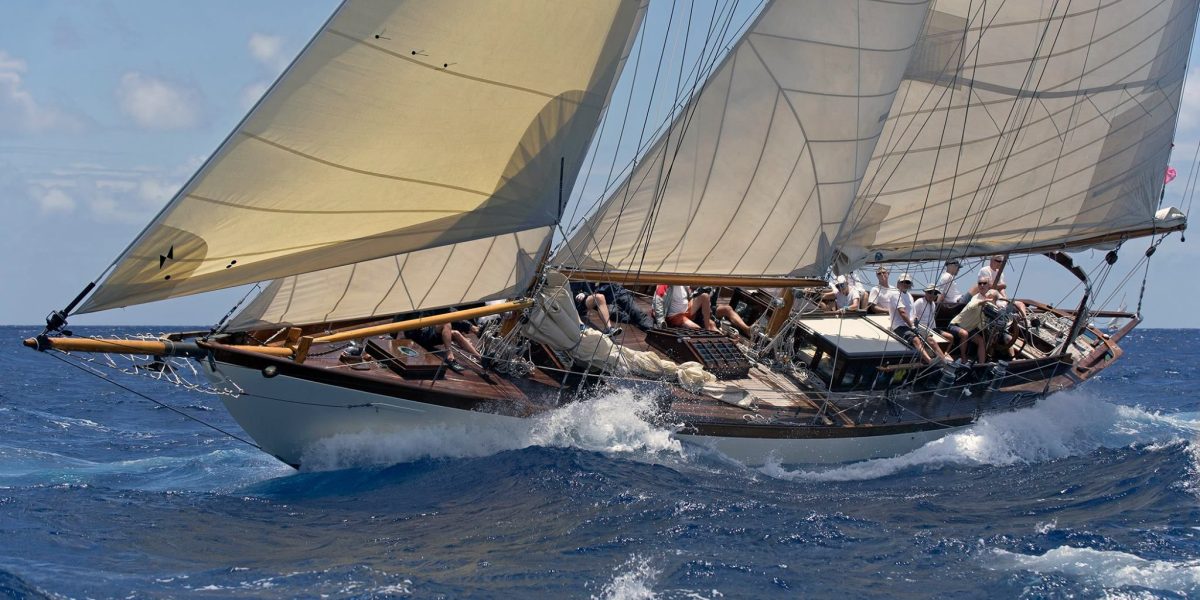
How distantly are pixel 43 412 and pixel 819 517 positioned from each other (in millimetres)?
16865

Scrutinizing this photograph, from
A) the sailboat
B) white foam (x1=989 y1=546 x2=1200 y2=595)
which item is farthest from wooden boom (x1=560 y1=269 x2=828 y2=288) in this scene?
white foam (x1=989 y1=546 x2=1200 y2=595)

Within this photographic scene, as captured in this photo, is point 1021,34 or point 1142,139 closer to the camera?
point 1021,34

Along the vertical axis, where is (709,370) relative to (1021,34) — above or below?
below

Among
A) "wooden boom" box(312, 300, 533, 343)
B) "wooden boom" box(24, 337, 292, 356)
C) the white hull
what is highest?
"wooden boom" box(312, 300, 533, 343)

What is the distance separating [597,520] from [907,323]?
8.37 m

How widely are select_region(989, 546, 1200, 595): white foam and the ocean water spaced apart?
1.4 inches

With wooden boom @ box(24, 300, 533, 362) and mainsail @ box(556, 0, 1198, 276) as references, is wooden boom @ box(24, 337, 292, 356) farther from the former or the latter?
mainsail @ box(556, 0, 1198, 276)

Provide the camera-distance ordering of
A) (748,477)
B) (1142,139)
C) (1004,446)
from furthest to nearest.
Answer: (1142,139)
(1004,446)
(748,477)

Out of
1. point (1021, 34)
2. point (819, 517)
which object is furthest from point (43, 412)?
point (1021, 34)

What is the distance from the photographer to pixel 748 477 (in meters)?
13.6

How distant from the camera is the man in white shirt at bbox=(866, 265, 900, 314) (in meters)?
18.5

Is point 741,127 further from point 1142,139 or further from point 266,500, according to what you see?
point 1142,139

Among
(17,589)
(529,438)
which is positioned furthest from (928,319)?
(17,589)

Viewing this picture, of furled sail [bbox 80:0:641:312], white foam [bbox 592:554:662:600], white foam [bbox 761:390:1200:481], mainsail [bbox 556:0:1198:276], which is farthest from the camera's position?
white foam [bbox 761:390:1200:481]
